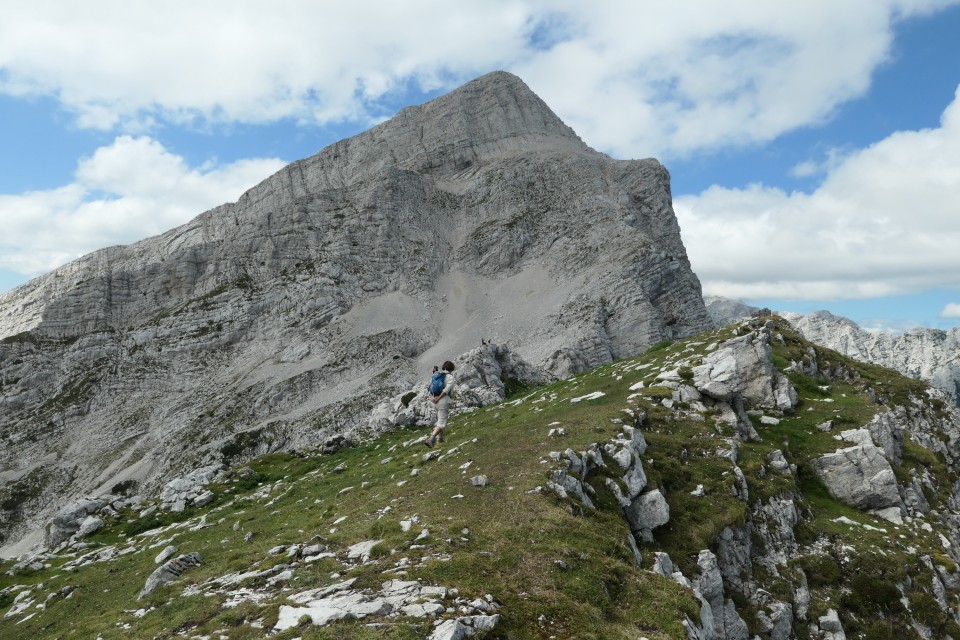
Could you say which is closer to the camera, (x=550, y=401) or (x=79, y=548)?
(x=79, y=548)

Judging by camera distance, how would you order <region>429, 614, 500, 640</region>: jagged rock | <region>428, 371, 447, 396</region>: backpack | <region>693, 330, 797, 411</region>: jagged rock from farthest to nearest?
<region>693, 330, 797, 411</region>: jagged rock → <region>428, 371, 447, 396</region>: backpack → <region>429, 614, 500, 640</region>: jagged rock

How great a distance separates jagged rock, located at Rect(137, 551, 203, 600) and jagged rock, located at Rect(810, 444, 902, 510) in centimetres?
3163

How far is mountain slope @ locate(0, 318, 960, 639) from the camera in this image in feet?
41.0

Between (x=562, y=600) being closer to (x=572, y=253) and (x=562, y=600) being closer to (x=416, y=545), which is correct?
(x=416, y=545)

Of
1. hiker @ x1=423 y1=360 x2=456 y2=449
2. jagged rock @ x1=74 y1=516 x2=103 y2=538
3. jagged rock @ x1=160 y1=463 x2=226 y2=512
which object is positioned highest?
hiker @ x1=423 y1=360 x2=456 y2=449

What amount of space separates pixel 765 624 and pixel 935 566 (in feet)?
35.0

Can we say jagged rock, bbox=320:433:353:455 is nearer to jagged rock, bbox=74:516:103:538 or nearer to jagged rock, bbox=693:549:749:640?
jagged rock, bbox=74:516:103:538

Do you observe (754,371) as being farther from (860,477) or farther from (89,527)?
(89,527)

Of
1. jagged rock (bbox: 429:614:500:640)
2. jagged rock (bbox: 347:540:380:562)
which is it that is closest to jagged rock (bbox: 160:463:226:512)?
jagged rock (bbox: 347:540:380:562)

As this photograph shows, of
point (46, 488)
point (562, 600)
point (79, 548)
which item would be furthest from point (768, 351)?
point (46, 488)

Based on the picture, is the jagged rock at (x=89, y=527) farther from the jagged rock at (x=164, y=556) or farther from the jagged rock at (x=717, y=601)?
the jagged rock at (x=717, y=601)

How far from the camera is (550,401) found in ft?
118

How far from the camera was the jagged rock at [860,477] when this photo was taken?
26.4 m

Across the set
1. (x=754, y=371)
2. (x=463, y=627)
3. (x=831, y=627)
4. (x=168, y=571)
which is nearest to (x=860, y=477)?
(x=754, y=371)
